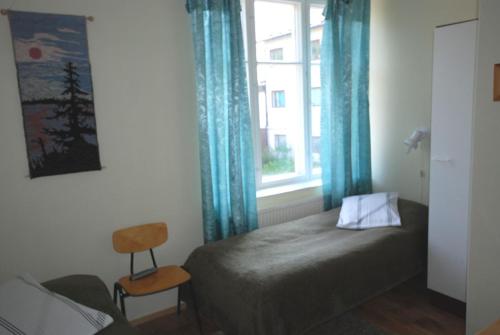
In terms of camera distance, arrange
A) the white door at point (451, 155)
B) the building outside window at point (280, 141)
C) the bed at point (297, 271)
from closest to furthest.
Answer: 1. the bed at point (297, 271)
2. the white door at point (451, 155)
3. the building outside window at point (280, 141)

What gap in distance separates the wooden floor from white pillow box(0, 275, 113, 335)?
0.98 metres

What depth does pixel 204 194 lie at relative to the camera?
2891 millimetres

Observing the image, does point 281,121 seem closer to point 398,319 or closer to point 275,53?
point 275,53

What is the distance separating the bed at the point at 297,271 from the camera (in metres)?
2.25

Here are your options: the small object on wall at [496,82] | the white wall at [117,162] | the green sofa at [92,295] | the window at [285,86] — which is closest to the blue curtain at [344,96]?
the window at [285,86]

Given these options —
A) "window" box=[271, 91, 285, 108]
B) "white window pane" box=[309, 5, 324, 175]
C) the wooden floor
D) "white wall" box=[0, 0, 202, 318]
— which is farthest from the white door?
"white wall" box=[0, 0, 202, 318]

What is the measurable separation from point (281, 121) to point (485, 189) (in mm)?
2034

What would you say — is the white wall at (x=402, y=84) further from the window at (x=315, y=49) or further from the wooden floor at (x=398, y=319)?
the wooden floor at (x=398, y=319)

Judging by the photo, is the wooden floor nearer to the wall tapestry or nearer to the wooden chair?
the wooden chair

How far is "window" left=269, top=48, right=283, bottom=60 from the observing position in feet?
11.7

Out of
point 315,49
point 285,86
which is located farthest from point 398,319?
point 315,49

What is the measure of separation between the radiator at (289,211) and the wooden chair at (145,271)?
947 mm

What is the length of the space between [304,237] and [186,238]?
913mm

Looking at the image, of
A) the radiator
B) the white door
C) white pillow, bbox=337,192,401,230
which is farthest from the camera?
the radiator
